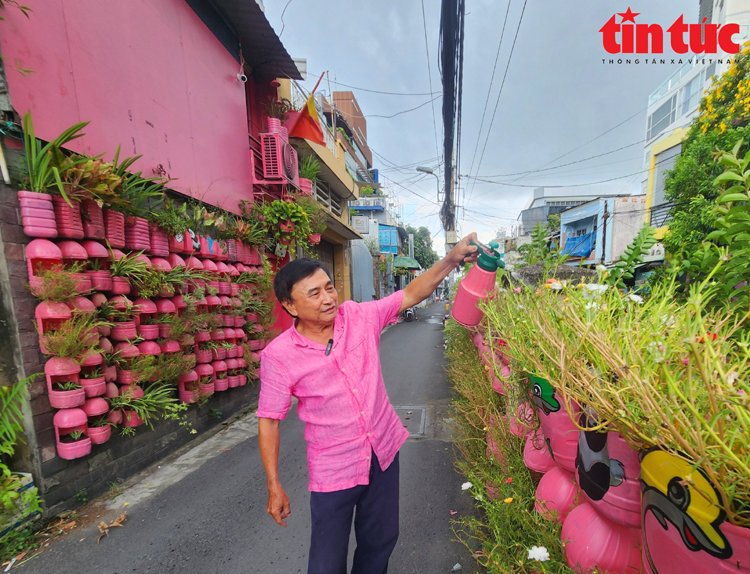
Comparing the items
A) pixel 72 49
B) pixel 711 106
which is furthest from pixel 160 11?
pixel 711 106

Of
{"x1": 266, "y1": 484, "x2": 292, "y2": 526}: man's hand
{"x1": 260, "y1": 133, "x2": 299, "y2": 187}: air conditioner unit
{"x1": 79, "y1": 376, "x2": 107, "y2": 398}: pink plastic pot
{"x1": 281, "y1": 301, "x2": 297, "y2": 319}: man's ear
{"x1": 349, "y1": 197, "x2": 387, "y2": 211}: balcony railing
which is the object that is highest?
{"x1": 349, "y1": 197, "x2": 387, "y2": 211}: balcony railing

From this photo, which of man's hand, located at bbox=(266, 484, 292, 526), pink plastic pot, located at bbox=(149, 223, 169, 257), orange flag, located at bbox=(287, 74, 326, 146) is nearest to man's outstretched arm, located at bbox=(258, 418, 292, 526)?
man's hand, located at bbox=(266, 484, 292, 526)

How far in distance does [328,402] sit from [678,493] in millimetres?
1121

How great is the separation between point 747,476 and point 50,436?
3.50 metres

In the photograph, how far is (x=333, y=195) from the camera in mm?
9820

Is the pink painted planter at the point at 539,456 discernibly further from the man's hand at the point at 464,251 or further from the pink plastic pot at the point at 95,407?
the pink plastic pot at the point at 95,407

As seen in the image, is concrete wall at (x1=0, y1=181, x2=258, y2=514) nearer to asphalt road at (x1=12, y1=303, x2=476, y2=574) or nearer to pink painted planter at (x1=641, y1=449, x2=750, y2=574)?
asphalt road at (x1=12, y1=303, x2=476, y2=574)

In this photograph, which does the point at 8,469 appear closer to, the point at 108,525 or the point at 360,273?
the point at 108,525

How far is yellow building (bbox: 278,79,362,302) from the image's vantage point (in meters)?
6.75

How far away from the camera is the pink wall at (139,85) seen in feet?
7.60

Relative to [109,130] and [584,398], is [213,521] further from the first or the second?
[109,130]

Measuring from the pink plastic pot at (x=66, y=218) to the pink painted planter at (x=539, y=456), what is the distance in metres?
3.32

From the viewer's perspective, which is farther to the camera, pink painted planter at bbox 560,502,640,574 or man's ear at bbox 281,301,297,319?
man's ear at bbox 281,301,297,319

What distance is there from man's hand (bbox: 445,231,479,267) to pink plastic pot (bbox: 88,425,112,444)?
2.90m
